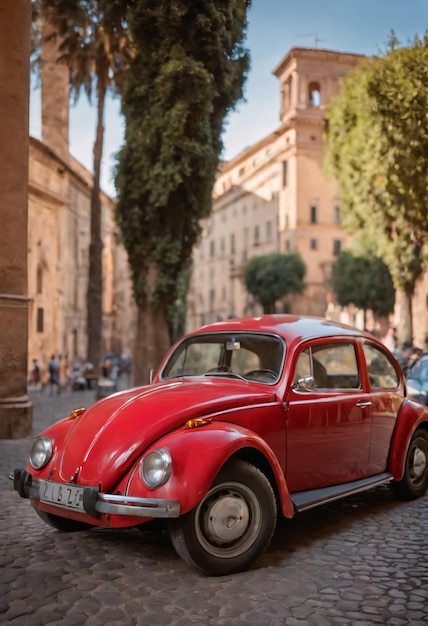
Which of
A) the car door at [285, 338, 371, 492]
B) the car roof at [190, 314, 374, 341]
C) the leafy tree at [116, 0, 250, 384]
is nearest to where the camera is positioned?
the car door at [285, 338, 371, 492]

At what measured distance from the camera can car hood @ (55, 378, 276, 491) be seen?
4.45 m

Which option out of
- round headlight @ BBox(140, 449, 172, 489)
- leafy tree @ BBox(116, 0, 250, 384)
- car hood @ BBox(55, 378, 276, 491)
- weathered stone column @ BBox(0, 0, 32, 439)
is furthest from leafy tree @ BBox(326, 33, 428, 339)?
round headlight @ BBox(140, 449, 172, 489)

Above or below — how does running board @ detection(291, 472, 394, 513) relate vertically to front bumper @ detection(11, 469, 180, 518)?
below

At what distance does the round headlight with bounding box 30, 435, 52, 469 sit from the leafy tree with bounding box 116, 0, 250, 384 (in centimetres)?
1097

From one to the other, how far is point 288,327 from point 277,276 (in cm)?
5121

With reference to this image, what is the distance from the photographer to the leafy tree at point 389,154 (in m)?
14.2

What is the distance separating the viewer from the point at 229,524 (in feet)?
14.5

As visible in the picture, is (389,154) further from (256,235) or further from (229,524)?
(256,235)

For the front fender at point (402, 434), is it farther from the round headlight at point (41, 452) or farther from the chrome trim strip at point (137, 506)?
the round headlight at point (41, 452)

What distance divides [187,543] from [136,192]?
13.3 meters

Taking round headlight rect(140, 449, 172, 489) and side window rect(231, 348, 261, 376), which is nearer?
round headlight rect(140, 449, 172, 489)

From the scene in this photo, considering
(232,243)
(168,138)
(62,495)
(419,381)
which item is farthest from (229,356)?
(232,243)

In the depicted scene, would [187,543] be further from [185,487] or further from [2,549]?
[2,549]

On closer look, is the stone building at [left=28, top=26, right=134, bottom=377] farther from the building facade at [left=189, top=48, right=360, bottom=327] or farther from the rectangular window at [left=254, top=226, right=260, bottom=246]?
the rectangular window at [left=254, top=226, right=260, bottom=246]
